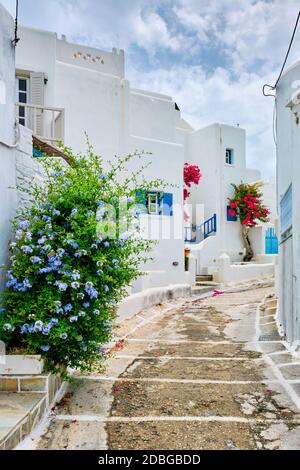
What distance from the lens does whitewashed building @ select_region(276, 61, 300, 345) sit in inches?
273

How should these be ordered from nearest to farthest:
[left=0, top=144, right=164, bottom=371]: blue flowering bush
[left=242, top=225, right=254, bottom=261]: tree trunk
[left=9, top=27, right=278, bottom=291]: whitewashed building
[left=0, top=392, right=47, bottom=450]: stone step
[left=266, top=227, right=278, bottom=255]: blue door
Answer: [left=0, top=392, right=47, bottom=450]: stone step → [left=0, top=144, right=164, bottom=371]: blue flowering bush → [left=9, top=27, right=278, bottom=291]: whitewashed building → [left=242, top=225, right=254, bottom=261]: tree trunk → [left=266, top=227, right=278, bottom=255]: blue door

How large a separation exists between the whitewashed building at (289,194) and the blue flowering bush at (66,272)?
3.22 meters

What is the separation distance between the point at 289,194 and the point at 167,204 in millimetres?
8633

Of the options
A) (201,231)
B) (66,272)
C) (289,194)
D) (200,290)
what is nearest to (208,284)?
(200,290)

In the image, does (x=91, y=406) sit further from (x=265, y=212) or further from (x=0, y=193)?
(x=265, y=212)

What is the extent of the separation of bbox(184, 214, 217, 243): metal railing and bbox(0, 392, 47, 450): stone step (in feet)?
58.4

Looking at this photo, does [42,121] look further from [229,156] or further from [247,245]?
[247,245]

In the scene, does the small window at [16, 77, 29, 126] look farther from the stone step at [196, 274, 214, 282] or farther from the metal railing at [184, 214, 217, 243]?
the metal railing at [184, 214, 217, 243]

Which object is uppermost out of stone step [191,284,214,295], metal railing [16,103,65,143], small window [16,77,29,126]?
small window [16,77,29,126]

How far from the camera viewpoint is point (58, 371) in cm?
468

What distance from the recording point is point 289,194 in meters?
8.10

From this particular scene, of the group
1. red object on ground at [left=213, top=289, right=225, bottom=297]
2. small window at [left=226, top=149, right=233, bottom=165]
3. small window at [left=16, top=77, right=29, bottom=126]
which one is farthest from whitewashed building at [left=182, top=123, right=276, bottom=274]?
small window at [left=16, top=77, right=29, bottom=126]

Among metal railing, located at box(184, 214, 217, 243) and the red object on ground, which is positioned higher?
metal railing, located at box(184, 214, 217, 243)
